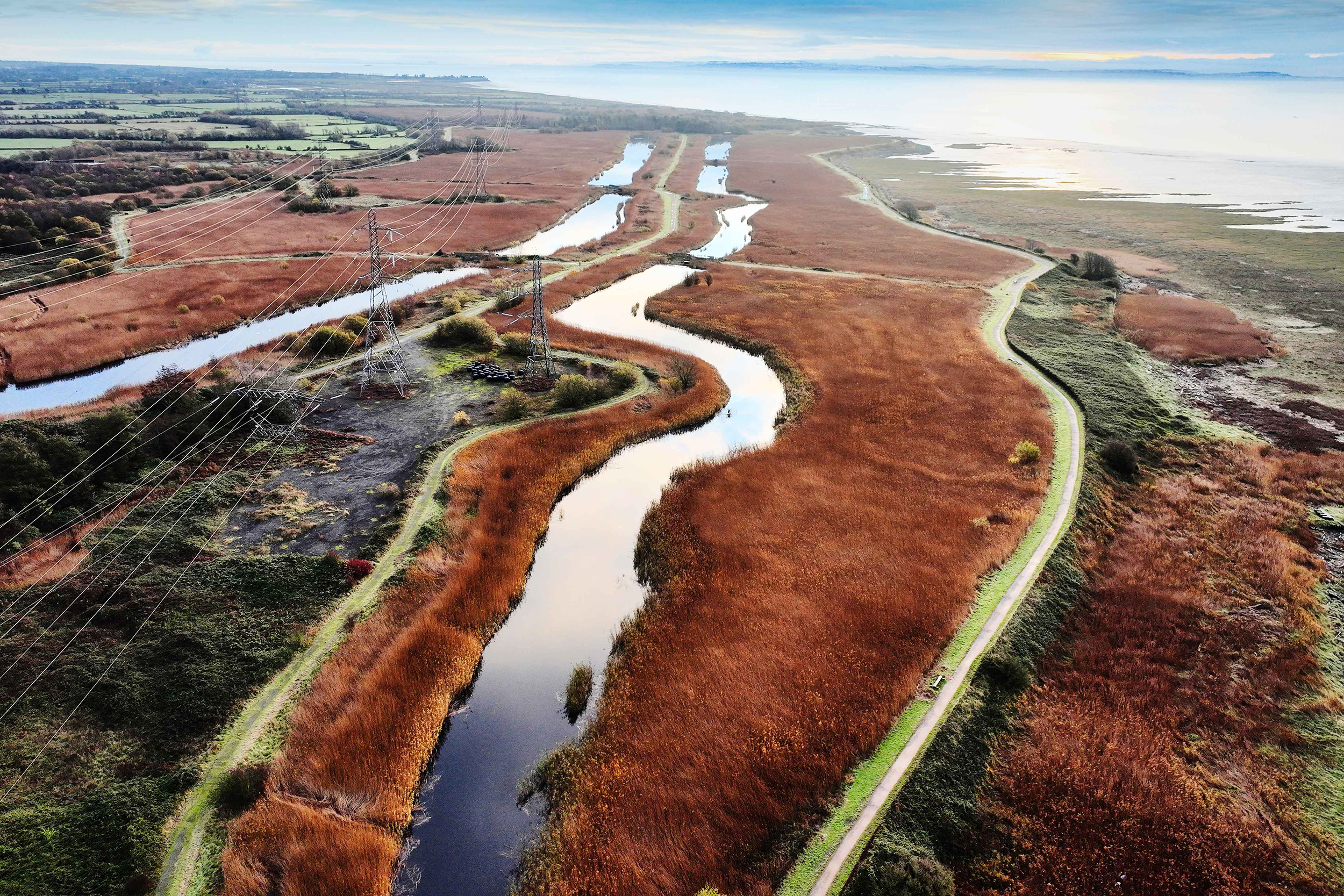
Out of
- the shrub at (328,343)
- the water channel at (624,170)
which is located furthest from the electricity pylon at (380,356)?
the water channel at (624,170)

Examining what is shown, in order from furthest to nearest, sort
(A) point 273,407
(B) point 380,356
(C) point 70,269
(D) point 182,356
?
(C) point 70,269 → (D) point 182,356 → (B) point 380,356 → (A) point 273,407

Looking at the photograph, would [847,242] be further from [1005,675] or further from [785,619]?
[1005,675]

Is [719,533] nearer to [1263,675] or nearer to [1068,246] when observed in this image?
[1263,675]

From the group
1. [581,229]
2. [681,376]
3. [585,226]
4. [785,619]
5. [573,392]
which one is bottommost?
[785,619]

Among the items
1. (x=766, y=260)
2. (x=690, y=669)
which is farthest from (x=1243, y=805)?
(x=766, y=260)

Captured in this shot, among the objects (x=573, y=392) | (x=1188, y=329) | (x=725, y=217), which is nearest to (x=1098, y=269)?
(x=1188, y=329)

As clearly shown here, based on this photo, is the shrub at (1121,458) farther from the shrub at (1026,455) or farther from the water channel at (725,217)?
the water channel at (725,217)

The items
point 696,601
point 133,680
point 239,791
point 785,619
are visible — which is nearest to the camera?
point 239,791
